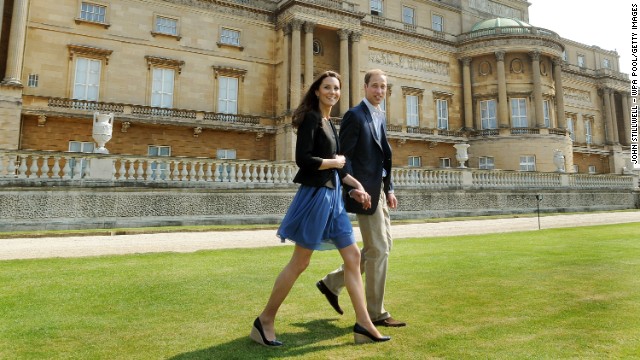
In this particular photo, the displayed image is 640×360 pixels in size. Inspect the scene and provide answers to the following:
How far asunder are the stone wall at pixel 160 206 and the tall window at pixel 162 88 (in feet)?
37.4

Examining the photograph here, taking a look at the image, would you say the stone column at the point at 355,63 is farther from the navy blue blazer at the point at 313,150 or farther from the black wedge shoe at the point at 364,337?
the black wedge shoe at the point at 364,337

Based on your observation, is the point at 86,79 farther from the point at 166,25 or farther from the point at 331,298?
the point at 331,298

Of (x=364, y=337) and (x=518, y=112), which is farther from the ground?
(x=518, y=112)

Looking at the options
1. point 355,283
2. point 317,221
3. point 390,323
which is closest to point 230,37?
point 317,221

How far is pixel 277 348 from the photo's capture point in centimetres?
281

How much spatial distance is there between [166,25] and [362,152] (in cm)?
2425

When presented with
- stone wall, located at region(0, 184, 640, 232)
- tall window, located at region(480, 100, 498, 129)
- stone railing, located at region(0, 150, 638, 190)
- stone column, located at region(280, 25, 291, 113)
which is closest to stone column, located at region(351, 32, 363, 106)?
stone column, located at region(280, 25, 291, 113)

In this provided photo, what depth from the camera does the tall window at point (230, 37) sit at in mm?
25609

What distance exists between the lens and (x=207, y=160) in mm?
15203

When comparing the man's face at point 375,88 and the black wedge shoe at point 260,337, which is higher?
the man's face at point 375,88

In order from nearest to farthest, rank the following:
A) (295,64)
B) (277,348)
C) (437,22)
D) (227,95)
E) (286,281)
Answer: (277,348)
(286,281)
(295,64)
(227,95)
(437,22)

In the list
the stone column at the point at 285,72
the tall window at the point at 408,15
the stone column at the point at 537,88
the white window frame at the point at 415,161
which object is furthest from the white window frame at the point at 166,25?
the stone column at the point at 537,88

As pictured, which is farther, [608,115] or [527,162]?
[608,115]

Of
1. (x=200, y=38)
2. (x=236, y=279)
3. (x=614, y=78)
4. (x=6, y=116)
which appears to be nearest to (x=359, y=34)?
(x=200, y=38)
